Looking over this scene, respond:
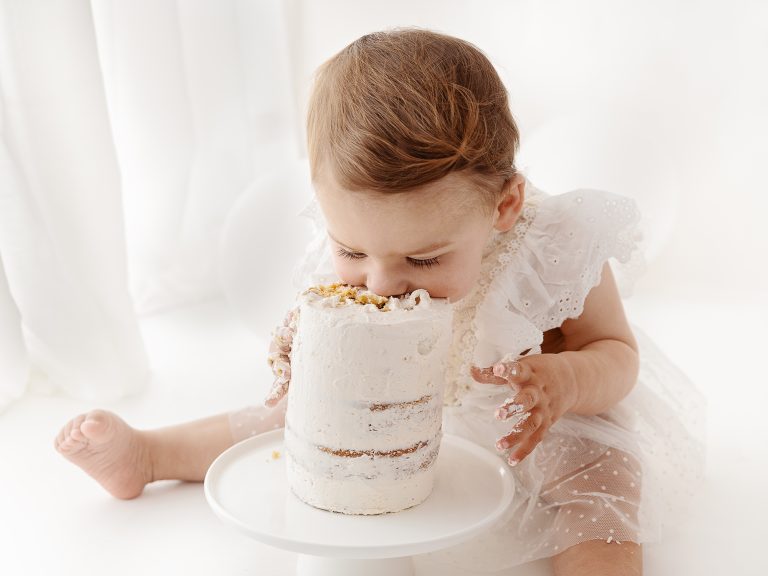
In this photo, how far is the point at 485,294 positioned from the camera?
52.1 inches

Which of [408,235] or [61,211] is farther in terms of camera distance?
[61,211]

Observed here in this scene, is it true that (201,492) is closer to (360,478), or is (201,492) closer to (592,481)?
(360,478)

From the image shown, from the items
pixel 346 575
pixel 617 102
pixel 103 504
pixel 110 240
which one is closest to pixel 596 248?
pixel 346 575

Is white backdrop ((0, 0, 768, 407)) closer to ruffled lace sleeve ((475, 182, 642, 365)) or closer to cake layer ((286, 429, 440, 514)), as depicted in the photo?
ruffled lace sleeve ((475, 182, 642, 365))

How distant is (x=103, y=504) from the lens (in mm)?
1397

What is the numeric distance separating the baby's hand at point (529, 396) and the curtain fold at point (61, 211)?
92cm

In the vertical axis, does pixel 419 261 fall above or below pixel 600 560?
above

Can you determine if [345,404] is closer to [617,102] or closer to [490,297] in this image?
[490,297]

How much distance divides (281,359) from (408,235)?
0.78 ft

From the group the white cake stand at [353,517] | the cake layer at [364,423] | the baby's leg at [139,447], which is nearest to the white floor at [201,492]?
the baby's leg at [139,447]

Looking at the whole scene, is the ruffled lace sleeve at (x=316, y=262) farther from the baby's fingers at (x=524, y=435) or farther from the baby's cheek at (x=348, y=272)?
the baby's fingers at (x=524, y=435)

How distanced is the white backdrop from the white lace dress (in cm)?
55

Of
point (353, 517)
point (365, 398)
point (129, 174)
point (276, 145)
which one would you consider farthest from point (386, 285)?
point (276, 145)

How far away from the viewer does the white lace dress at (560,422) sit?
1.22 m
